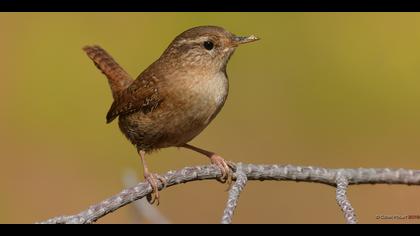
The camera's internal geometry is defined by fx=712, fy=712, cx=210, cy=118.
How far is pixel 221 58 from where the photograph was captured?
12.3ft

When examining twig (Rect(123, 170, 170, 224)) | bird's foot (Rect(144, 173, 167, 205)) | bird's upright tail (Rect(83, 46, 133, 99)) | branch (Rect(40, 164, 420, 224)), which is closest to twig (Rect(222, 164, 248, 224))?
branch (Rect(40, 164, 420, 224))

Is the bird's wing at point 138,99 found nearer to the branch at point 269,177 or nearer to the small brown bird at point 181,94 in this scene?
the small brown bird at point 181,94

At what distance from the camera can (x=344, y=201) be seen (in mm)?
2373

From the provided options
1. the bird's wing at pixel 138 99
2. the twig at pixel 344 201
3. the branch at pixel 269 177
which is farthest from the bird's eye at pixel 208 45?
the twig at pixel 344 201

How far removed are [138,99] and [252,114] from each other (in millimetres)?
2391

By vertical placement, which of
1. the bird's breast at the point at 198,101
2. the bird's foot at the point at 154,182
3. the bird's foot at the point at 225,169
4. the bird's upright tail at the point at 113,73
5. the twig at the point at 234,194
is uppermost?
the bird's upright tail at the point at 113,73

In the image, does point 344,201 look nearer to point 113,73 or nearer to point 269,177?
point 269,177

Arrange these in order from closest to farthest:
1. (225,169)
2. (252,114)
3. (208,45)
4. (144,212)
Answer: (144,212)
(225,169)
(208,45)
(252,114)

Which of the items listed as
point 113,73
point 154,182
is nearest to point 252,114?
point 113,73

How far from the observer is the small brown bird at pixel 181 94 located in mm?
3553

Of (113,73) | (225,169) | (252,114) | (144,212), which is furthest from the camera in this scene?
(252,114)

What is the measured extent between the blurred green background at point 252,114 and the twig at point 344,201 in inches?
92.5

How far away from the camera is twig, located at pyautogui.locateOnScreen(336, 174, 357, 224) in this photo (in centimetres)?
226
